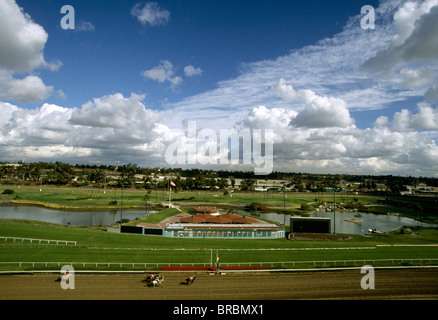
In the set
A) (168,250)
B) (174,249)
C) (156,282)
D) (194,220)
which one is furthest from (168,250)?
(194,220)

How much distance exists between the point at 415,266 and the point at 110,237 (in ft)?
123

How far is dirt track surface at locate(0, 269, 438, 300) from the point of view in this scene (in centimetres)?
1891

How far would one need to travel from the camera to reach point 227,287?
20766 millimetres

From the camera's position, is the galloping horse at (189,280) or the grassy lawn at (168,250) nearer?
the galloping horse at (189,280)

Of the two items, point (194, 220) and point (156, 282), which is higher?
point (156, 282)

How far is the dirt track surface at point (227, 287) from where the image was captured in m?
18.9

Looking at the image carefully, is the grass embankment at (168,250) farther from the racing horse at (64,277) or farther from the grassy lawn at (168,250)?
the racing horse at (64,277)

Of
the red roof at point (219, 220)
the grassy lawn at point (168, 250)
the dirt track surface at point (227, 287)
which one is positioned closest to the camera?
the dirt track surface at point (227, 287)

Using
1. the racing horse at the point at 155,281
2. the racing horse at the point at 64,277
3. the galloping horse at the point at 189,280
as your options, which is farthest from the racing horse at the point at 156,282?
the racing horse at the point at 64,277

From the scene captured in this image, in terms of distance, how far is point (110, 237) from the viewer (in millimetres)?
38094

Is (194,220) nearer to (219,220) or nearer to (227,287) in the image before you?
(219,220)
